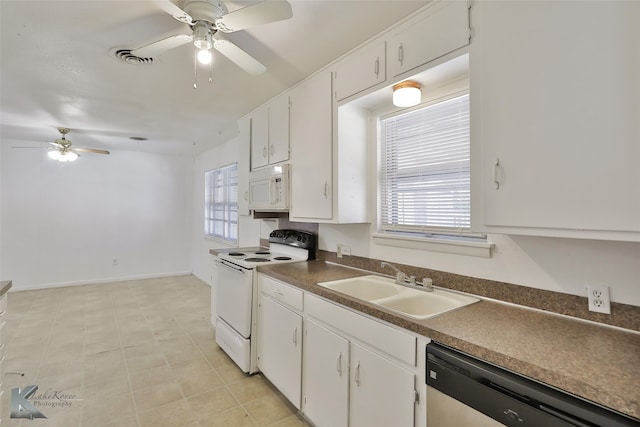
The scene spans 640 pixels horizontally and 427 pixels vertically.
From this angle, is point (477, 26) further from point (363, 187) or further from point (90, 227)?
point (90, 227)

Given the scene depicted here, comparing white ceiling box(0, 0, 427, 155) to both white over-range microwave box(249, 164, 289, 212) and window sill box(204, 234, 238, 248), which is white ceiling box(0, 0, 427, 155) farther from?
window sill box(204, 234, 238, 248)

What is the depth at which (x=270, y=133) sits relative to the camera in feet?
10.00

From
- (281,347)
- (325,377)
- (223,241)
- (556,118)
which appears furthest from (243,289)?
(223,241)

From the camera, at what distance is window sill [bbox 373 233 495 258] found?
5.44 ft

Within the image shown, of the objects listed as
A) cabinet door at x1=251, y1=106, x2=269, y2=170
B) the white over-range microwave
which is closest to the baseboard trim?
the white over-range microwave

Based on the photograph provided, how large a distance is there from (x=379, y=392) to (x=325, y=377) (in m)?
0.43

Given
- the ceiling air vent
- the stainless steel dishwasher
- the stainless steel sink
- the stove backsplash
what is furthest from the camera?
the stove backsplash

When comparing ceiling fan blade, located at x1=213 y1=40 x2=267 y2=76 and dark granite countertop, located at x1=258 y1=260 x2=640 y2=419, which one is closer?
dark granite countertop, located at x1=258 y1=260 x2=640 y2=419

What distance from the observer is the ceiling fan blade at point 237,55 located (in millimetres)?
1622

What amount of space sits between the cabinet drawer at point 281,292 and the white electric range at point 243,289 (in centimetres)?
12

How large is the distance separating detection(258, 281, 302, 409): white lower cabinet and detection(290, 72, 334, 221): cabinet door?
74 cm

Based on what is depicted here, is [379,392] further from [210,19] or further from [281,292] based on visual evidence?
[210,19]

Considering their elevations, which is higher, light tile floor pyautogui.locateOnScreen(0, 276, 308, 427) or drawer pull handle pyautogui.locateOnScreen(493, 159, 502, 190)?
drawer pull handle pyautogui.locateOnScreen(493, 159, 502, 190)

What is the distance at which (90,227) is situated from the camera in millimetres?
5586
